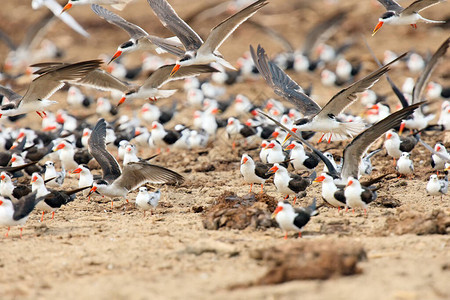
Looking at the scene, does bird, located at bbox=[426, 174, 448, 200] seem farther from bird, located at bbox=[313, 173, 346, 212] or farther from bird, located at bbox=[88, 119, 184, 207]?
bird, located at bbox=[88, 119, 184, 207]

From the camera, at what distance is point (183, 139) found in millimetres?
14953

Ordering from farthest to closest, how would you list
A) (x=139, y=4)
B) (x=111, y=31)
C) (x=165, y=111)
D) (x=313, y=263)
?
(x=139, y=4) < (x=111, y=31) < (x=165, y=111) < (x=313, y=263)

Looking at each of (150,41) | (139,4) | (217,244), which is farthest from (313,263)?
(139,4)

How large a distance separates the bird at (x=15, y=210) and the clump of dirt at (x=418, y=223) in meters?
4.34

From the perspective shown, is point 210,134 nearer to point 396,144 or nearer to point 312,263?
point 396,144

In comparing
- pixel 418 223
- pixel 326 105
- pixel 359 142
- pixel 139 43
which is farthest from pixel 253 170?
pixel 418 223

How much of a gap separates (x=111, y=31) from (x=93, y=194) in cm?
2180

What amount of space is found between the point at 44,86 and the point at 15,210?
9.86 ft

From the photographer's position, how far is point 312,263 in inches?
234

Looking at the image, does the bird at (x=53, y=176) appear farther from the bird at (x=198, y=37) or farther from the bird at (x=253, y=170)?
the bird at (x=253, y=170)

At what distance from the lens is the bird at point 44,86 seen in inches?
402

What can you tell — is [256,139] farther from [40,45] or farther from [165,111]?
[40,45]

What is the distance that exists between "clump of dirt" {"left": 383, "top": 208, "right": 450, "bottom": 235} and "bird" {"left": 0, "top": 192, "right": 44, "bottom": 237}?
4337 mm

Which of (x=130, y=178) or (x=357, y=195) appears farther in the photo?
(x=130, y=178)
